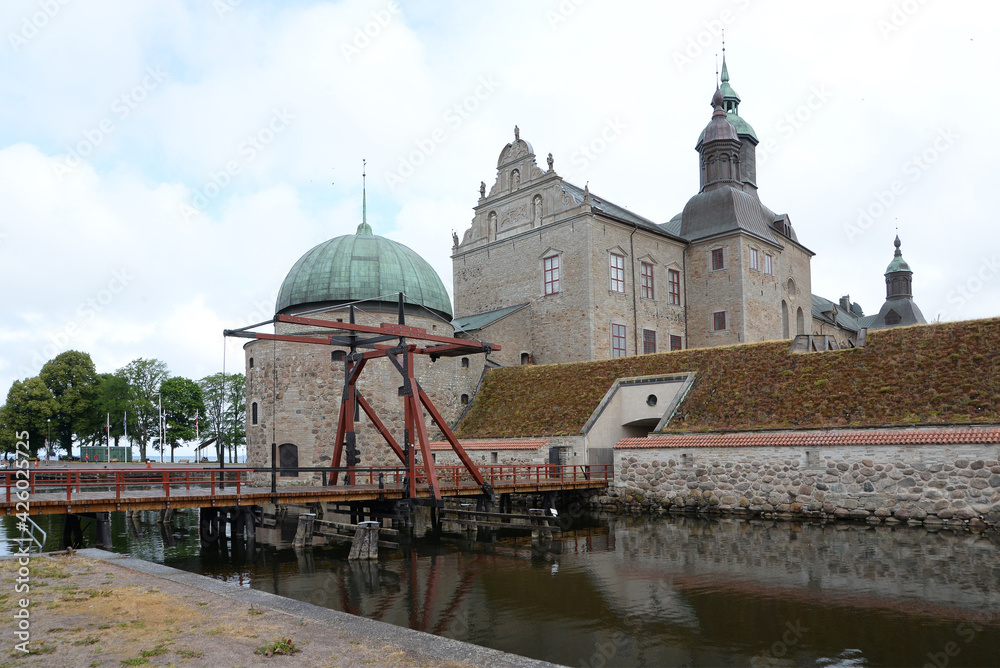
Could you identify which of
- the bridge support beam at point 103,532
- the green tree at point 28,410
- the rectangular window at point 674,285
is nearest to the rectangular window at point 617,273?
the rectangular window at point 674,285

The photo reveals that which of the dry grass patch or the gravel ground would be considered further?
the dry grass patch

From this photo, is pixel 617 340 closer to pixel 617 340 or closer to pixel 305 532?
pixel 617 340

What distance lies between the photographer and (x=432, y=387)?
109 feet

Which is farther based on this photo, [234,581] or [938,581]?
[234,581]

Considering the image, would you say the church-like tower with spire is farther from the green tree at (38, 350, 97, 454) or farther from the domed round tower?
the green tree at (38, 350, 97, 454)

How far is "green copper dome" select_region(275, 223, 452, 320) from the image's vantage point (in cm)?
3325

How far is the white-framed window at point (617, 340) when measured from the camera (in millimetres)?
37125

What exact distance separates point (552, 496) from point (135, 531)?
42.0 feet

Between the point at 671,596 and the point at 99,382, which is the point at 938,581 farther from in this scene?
the point at 99,382

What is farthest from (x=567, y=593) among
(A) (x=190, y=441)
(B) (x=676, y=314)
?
(A) (x=190, y=441)

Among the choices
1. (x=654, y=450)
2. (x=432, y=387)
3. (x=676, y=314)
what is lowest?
(x=654, y=450)

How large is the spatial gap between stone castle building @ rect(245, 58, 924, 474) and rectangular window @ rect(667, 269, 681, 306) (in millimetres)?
69

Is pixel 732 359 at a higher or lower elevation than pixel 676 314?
lower

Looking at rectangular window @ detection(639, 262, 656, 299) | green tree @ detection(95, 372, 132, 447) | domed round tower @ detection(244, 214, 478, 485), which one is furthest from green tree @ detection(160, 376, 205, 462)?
rectangular window @ detection(639, 262, 656, 299)
